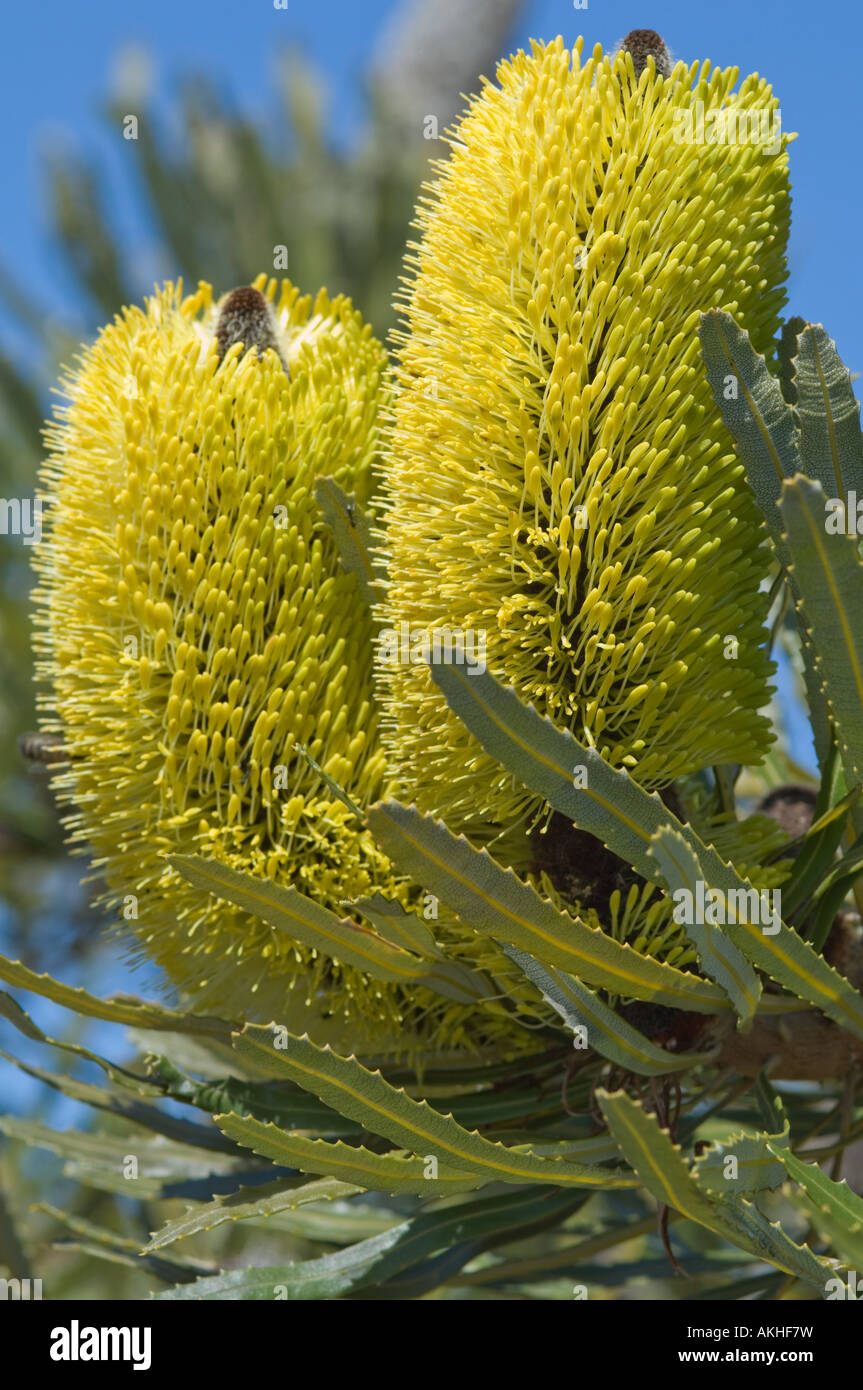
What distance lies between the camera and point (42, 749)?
1062 millimetres

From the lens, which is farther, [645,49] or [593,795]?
[645,49]

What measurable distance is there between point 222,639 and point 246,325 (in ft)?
0.86

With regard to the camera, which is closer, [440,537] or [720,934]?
[720,934]

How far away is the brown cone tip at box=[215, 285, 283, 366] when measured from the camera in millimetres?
985

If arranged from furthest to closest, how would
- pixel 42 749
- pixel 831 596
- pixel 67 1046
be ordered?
pixel 42 749
pixel 67 1046
pixel 831 596

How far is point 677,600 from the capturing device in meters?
0.79

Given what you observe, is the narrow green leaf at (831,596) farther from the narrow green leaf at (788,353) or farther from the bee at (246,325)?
the bee at (246,325)

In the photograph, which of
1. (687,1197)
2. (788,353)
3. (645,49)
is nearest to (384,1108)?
(687,1197)

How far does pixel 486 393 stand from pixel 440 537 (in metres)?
0.10

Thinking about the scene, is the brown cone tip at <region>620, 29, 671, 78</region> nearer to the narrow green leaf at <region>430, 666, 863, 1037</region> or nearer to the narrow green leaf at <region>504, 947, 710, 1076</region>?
the narrow green leaf at <region>430, 666, 863, 1037</region>

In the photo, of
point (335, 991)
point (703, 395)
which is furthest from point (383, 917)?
point (703, 395)

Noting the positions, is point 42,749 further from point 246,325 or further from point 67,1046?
point 246,325

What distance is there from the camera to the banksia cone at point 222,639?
35.0 inches
